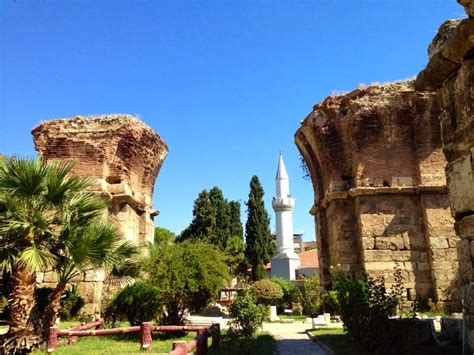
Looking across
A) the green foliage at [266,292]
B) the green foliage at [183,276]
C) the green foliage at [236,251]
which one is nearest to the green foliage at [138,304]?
the green foliage at [183,276]

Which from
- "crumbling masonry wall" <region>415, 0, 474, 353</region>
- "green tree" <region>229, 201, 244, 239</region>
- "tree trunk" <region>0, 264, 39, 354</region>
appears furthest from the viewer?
"green tree" <region>229, 201, 244, 239</region>

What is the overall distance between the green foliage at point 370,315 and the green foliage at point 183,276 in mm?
4431

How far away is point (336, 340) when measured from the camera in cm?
803

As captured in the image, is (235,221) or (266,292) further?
(235,221)

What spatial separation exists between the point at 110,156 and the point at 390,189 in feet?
30.1

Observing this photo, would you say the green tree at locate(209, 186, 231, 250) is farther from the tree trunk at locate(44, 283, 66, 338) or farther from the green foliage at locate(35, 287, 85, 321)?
the tree trunk at locate(44, 283, 66, 338)

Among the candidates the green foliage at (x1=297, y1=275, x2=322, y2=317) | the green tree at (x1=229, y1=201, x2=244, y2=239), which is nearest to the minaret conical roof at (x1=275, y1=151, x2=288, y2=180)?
the green tree at (x1=229, y1=201, x2=244, y2=239)

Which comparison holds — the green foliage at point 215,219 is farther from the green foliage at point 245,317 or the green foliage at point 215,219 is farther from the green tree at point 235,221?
the green foliage at point 245,317

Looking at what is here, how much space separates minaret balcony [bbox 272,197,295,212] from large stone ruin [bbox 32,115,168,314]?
28.3 meters

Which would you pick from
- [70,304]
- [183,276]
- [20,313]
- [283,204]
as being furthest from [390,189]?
[283,204]

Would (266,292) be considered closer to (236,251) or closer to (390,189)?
(390,189)

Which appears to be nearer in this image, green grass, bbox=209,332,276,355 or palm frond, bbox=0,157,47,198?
green grass, bbox=209,332,276,355

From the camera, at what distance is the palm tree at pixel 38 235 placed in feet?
25.1

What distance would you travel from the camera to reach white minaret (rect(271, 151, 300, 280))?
39.5 m
